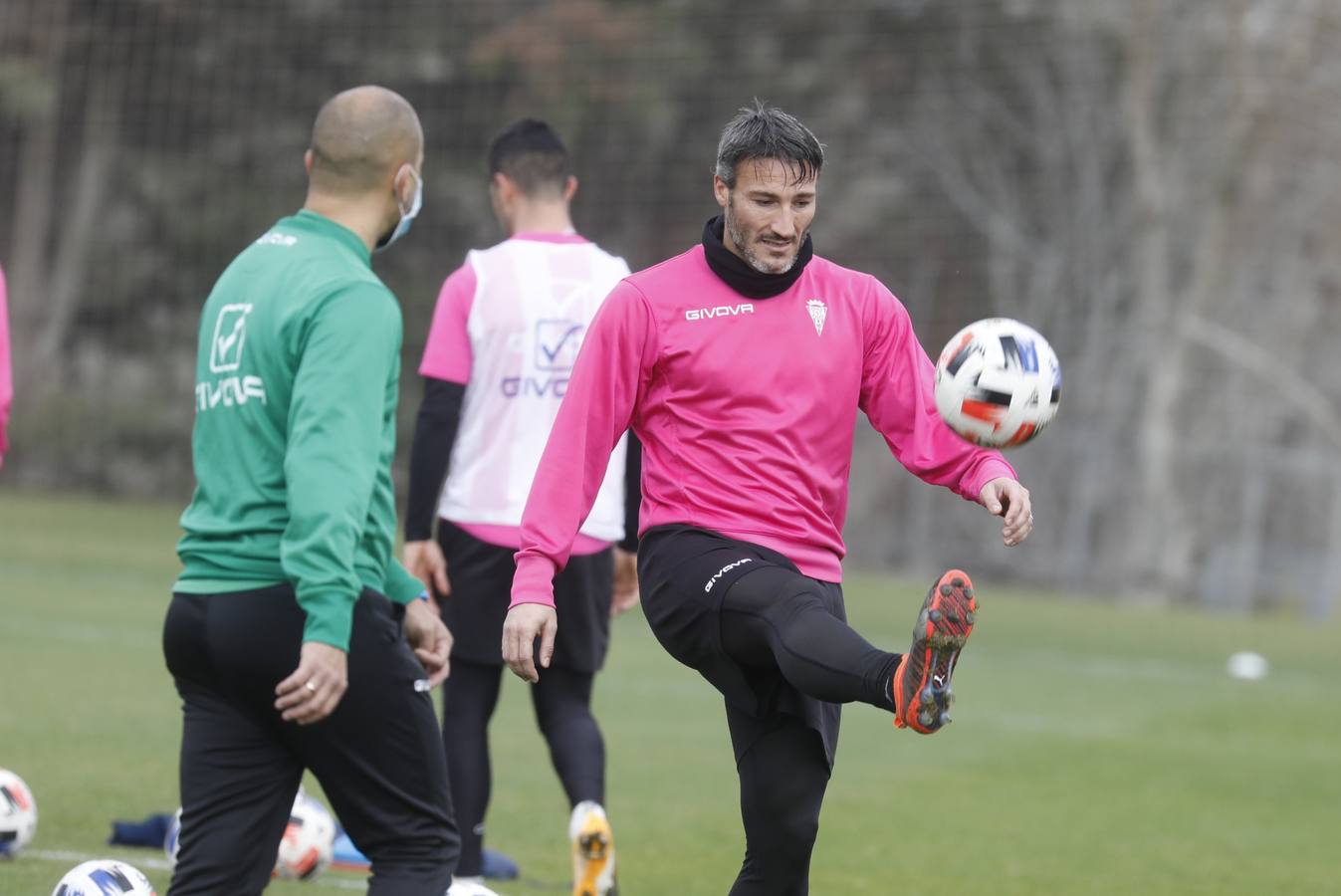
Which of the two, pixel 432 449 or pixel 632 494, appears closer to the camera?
pixel 432 449

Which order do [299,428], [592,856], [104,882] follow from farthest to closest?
[592,856], [104,882], [299,428]

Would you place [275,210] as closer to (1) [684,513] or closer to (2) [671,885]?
(2) [671,885]

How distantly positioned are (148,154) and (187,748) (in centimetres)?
2547

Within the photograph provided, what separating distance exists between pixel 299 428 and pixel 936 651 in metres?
1.29

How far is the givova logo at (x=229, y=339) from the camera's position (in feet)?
12.9

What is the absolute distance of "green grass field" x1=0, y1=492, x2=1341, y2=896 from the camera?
7.30 meters

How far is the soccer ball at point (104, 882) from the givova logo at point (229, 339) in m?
1.48

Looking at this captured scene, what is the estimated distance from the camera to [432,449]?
6.19m

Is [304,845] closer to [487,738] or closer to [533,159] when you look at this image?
[487,738]

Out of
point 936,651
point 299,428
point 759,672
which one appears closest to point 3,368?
point 299,428

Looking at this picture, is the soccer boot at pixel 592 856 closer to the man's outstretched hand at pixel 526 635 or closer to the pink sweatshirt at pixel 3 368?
the man's outstretched hand at pixel 526 635

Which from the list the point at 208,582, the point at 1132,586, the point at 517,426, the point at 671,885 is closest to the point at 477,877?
the point at 671,885

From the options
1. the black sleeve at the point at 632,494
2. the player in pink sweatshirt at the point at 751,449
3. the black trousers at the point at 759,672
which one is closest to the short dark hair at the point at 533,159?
the black sleeve at the point at 632,494

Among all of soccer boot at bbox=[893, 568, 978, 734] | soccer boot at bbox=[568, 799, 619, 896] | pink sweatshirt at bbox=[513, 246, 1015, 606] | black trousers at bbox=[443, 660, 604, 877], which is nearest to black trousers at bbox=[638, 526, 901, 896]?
pink sweatshirt at bbox=[513, 246, 1015, 606]
